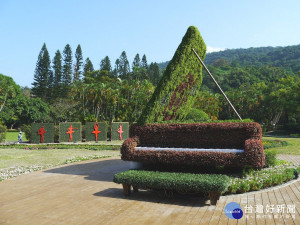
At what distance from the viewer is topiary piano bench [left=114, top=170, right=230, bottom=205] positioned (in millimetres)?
5516

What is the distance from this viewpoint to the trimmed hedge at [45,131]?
788 inches

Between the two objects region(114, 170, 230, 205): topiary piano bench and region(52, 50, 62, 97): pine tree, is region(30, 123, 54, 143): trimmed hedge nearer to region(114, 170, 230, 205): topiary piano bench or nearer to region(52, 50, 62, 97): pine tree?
region(114, 170, 230, 205): topiary piano bench

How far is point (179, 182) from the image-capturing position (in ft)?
19.0

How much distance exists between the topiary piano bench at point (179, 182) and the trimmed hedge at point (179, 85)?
2.53 m

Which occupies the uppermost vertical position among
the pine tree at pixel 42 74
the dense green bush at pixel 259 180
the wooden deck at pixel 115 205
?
the pine tree at pixel 42 74

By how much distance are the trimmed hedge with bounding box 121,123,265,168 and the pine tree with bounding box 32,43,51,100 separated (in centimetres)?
4508

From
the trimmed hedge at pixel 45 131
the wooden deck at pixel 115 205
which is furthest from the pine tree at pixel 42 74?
the wooden deck at pixel 115 205

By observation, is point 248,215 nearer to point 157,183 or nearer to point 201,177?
point 201,177

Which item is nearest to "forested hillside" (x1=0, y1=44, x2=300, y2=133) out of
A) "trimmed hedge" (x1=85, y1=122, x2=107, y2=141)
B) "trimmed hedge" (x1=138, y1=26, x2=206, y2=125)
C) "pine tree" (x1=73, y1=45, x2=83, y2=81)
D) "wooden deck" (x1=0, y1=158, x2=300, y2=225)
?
"pine tree" (x1=73, y1=45, x2=83, y2=81)

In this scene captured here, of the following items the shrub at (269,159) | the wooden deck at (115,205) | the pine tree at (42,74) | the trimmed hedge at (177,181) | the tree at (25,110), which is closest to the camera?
the wooden deck at (115,205)

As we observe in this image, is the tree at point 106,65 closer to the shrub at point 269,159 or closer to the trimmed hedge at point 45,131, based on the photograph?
the trimmed hedge at point 45,131

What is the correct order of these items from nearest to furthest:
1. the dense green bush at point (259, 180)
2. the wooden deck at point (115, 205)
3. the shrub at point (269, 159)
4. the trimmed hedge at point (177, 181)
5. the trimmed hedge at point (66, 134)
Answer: the wooden deck at point (115, 205) < the trimmed hedge at point (177, 181) < the dense green bush at point (259, 180) < the shrub at point (269, 159) < the trimmed hedge at point (66, 134)

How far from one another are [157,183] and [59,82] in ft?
157

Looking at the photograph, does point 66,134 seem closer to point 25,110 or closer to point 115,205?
point 115,205
